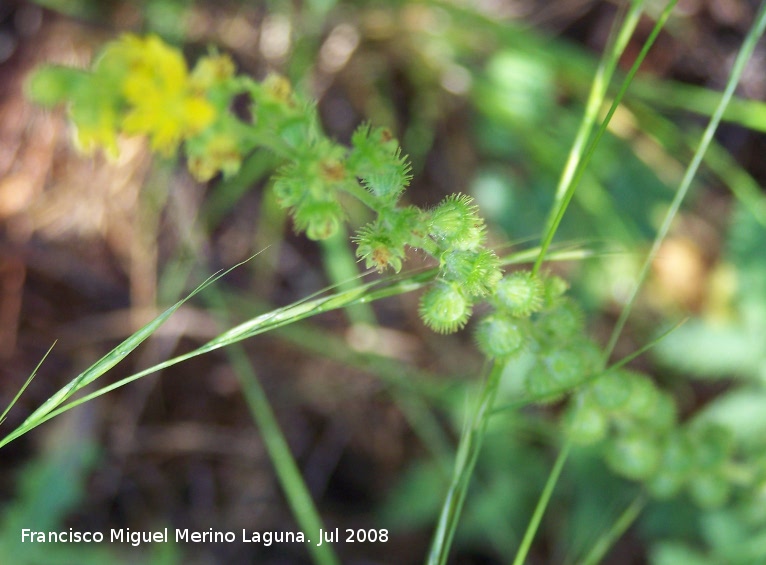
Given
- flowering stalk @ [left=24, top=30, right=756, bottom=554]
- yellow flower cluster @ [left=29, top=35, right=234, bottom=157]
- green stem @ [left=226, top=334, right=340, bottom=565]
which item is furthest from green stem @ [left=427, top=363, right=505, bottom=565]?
green stem @ [left=226, top=334, right=340, bottom=565]

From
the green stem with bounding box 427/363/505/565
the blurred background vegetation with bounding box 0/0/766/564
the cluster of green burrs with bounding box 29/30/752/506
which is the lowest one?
the green stem with bounding box 427/363/505/565

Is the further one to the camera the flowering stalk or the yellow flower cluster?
the yellow flower cluster

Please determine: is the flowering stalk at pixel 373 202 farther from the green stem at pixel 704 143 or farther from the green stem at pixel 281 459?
the green stem at pixel 281 459

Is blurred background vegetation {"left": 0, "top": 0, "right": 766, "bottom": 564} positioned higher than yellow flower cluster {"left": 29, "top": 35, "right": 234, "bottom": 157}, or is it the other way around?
blurred background vegetation {"left": 0, "top": 0, "right": 766, "bottom": 564}

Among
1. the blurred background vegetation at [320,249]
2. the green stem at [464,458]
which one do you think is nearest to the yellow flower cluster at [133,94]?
the green stem at [464,458]

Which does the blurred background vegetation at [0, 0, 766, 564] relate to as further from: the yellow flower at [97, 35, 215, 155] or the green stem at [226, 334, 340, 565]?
the yellow flower at [97, 35, 215, 155]

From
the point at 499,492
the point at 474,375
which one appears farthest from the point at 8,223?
the point at 499,492

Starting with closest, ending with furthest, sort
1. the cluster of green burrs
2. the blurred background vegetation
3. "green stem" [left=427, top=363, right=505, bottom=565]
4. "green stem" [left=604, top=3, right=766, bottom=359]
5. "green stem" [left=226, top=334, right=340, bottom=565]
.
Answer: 1. the cluster of green burrs
2. "green stem" [left=427, top=363, right=505, bottom=565]
3. "green stem" [left=604, top=3, right=766, bottom=359]
4. "green stem" [left=226, top=334, right=340, bottom=565]
5. the blurred background vegetation
